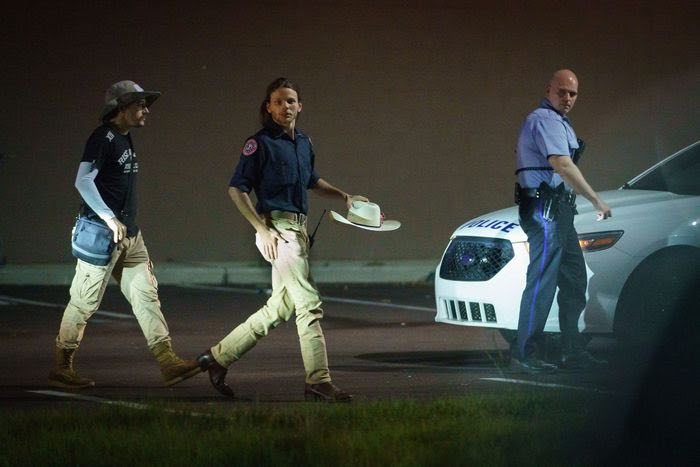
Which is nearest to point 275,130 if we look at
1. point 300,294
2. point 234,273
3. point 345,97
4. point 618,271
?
point 300,294

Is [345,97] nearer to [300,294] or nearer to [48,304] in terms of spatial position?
[48,304]

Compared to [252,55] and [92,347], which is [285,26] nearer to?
[252,55]

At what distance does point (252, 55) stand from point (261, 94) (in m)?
0.45

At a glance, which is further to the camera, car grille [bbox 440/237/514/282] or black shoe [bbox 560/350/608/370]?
car grille [bbox 440/237/514/282]

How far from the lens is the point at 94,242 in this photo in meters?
8.98

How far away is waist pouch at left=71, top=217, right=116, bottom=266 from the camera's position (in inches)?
353

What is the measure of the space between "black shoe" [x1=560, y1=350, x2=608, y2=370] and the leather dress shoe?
5.65 feet

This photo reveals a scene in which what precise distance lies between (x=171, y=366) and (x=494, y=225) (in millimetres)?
2416

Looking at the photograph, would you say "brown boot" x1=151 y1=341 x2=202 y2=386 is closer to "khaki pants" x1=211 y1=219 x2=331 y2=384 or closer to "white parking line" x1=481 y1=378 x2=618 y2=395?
"khaki pants" x1=211 y1=219 x2=331 y2=384

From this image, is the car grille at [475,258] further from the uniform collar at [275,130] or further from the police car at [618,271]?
the uniform collar at [275,130]

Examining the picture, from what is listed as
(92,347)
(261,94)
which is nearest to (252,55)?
(261,94)

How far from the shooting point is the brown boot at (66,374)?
9.16 m

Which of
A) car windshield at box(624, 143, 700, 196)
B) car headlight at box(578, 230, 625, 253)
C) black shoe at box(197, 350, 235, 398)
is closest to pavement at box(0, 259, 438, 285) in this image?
car windshield at box(624, 143, 700, 196)

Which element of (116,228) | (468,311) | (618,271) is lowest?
(468,311)
